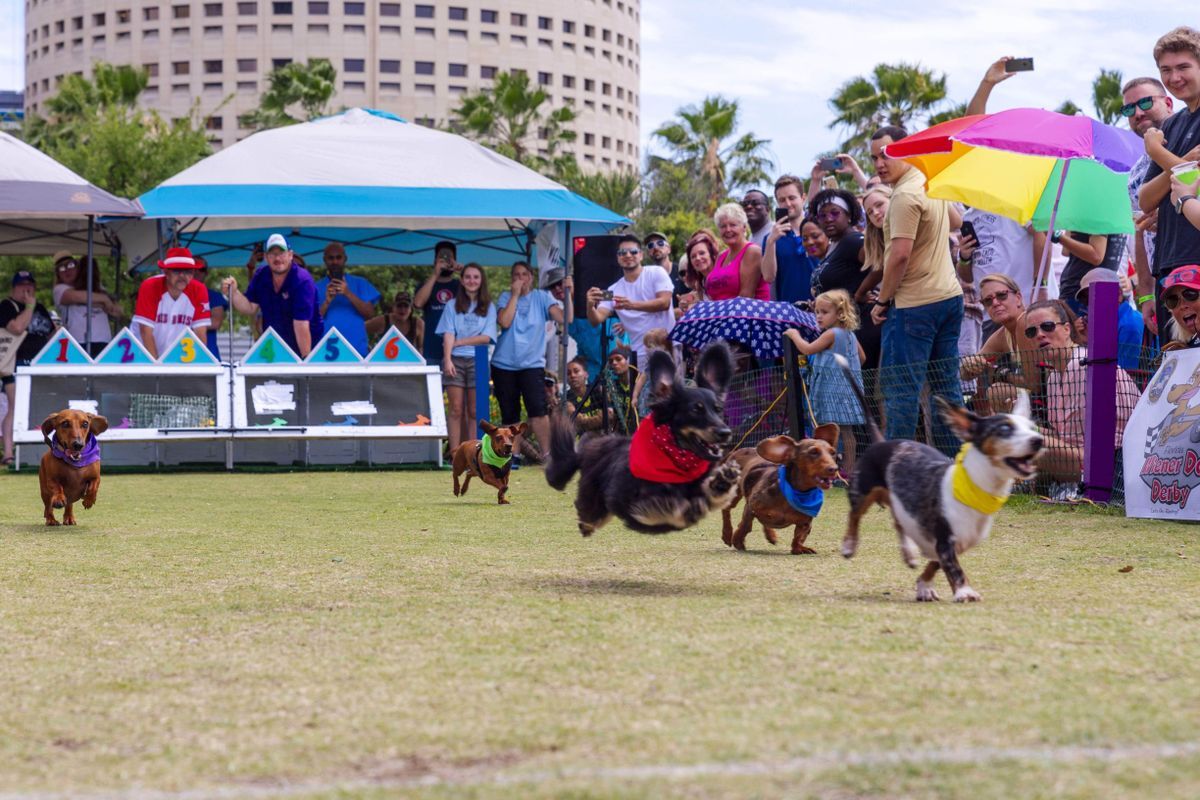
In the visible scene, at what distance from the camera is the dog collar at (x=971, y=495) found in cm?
502

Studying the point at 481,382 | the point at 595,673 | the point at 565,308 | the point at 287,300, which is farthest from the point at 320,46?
the point at 595,673

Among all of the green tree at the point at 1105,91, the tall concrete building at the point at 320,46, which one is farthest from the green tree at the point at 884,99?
the tall concrete building at the point at 320,46

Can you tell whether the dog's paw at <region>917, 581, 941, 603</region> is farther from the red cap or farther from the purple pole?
the purple pole

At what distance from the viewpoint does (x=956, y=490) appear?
5070 mm

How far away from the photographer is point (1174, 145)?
839 cm

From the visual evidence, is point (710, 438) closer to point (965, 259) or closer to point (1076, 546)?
point (1076, 546)

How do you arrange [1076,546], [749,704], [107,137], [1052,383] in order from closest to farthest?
[749,704]
[1076,546]
[1052,383]
[107,137]

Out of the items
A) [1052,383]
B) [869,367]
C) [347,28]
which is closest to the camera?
[1052,383]

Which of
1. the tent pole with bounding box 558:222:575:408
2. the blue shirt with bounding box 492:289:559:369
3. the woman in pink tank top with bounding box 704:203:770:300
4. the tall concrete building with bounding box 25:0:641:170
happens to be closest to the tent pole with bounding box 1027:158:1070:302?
the woman in pink tank top with bounding box 704:203:770:300

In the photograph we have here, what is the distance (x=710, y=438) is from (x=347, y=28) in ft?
393

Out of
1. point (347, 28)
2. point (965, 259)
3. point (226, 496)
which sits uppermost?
point (347, 28)

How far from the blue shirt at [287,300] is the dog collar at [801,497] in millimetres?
9673

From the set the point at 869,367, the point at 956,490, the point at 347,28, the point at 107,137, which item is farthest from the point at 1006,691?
the point at 347,28

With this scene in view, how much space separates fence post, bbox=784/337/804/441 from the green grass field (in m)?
3.95
